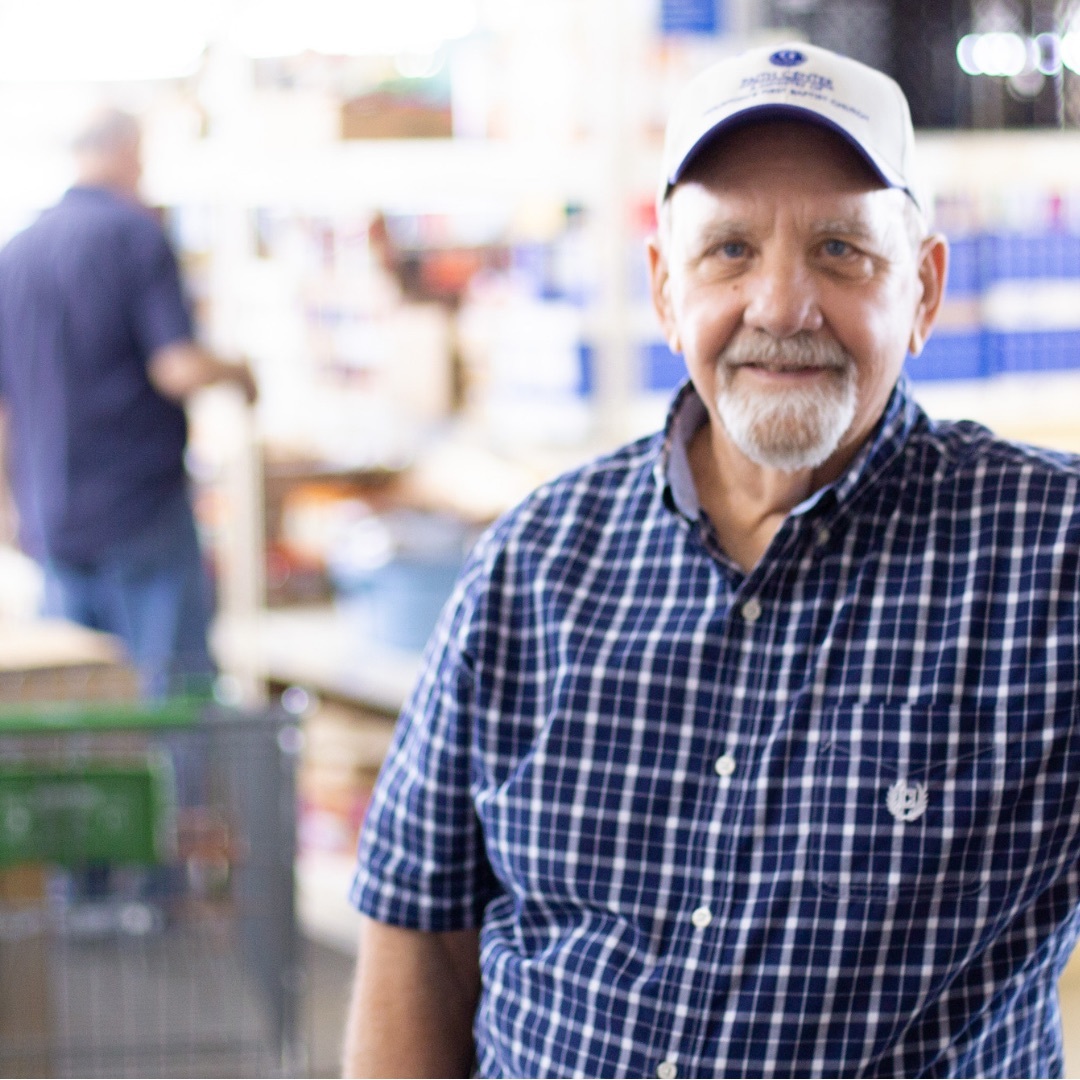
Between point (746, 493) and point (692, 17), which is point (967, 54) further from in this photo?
point (746, 493)

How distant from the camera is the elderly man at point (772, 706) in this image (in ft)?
4.73

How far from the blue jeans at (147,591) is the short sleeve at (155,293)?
0.44m

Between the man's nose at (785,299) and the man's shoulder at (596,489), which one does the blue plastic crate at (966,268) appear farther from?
the man's nose at (785,299)

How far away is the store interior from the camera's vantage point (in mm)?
3629

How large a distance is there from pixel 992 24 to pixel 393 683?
222 cm

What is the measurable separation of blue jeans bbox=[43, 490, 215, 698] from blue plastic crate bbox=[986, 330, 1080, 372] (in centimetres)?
205

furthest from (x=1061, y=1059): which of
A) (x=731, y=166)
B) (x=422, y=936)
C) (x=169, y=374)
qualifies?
(x=169, y=374)

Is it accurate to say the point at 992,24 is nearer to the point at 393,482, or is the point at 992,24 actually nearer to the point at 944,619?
the point at 393,482

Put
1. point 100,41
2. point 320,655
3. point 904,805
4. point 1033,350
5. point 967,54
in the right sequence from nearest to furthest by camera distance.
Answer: point 904,805
point 1033,350
point 320,655
point 967,54
point 100,41

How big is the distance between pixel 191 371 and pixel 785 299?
2759 millimetres

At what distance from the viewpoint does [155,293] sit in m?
4.18

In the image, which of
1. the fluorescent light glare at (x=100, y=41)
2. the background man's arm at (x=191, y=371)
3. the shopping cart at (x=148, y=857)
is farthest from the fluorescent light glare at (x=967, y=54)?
the shopping cart at (x=148, y=857)

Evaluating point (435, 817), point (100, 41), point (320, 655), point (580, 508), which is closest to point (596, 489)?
point (580, 508)

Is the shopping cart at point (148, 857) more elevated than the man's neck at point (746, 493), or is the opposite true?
the man's neck at point (746, 493)
